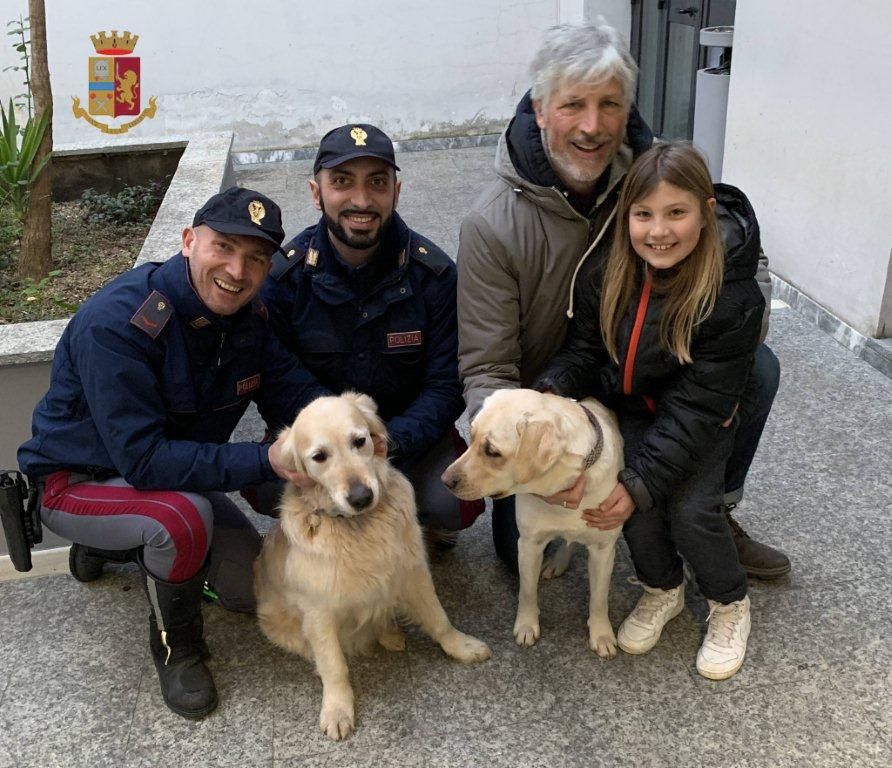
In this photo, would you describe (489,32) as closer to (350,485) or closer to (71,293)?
(71,293)

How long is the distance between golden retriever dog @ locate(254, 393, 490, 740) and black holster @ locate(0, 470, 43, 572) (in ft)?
2.42

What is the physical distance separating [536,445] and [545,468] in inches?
2.7


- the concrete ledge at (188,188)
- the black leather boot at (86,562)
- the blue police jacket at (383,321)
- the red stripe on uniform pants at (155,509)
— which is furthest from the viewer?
the concrete ledge at (188,188)

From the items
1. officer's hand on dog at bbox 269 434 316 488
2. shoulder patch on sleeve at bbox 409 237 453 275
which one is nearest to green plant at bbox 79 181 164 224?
shoulder patch on sleeve at bbox 409 237 453 275

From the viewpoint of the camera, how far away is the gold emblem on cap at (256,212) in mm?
2445

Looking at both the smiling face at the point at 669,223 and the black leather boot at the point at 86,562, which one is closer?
the smiling face at the point at 669,223

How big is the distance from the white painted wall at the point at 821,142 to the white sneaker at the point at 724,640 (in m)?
2.32

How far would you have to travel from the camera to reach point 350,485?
227 cm

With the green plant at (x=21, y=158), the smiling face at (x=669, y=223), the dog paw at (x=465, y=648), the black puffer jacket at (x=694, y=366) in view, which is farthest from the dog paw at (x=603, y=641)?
the green plant at (x=21, y=158)

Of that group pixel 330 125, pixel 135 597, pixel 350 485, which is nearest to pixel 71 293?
pixel 135 597

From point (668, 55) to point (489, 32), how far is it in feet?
7.12

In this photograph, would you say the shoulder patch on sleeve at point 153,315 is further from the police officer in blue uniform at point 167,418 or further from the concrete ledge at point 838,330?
the concrete ledge at point 838,330

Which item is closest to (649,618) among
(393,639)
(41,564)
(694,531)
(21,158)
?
(694,531)

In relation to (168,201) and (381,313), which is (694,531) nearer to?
(381,313)
